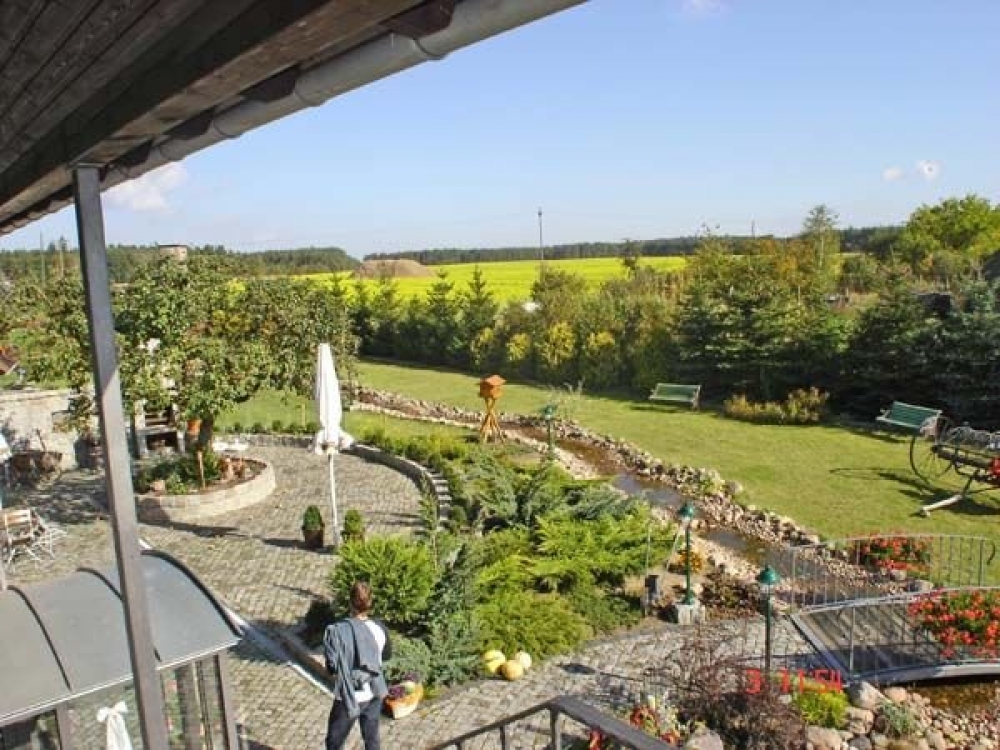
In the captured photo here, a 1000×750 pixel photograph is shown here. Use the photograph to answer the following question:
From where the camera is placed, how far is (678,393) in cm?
2056

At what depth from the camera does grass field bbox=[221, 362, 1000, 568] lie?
11.5 meters

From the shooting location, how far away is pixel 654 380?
893 inches

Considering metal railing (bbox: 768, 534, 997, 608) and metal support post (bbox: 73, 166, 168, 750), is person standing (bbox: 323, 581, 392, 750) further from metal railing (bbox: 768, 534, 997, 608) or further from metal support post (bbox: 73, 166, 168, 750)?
metal railing (bbox: 768, 534, 997, 608)

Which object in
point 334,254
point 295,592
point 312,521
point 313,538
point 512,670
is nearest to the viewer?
point 512,670

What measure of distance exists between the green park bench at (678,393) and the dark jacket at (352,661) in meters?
15.8

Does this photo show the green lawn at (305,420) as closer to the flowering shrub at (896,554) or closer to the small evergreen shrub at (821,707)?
the flowering shrub at (896,554)

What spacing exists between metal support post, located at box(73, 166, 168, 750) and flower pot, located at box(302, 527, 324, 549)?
285 inches

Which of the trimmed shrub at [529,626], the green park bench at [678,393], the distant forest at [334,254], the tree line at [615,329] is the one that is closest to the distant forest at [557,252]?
the distant forest at [334,254]

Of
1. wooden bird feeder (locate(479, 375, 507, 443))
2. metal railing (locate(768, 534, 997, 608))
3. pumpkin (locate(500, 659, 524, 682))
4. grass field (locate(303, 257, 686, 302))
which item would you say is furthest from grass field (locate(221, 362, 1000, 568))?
grass field (locate(303, 257, 686, 302))

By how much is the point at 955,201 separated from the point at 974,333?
3178cm

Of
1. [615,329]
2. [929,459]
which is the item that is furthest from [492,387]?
[615,329]

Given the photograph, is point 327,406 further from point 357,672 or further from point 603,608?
point 357,672

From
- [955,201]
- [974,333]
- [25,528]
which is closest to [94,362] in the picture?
[25,528]

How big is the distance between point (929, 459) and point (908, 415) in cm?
168
